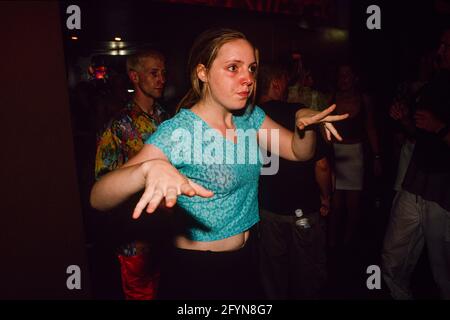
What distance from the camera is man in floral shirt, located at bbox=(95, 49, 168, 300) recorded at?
88.6 inches

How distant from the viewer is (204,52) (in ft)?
5.32

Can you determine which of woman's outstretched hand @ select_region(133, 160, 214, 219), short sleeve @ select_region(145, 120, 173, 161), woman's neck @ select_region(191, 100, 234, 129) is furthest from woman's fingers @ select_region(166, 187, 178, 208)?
woman's neck @ select_region(191, 100, 234, 129)

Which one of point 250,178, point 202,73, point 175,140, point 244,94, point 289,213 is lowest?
point 289,213

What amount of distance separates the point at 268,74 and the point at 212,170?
133 centimetres

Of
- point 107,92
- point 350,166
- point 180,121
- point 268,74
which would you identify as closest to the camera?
point 180,121

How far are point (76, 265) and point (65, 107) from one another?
3.02ft

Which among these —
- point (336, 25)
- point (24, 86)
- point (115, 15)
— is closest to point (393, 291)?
point (24, 86)

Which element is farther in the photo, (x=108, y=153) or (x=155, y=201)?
(x=108, y=153)

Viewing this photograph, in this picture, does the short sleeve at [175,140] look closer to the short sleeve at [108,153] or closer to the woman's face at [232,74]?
the woman's face at [232,74]

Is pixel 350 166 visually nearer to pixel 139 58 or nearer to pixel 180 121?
pixel 139 58

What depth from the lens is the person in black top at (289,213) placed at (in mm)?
2426

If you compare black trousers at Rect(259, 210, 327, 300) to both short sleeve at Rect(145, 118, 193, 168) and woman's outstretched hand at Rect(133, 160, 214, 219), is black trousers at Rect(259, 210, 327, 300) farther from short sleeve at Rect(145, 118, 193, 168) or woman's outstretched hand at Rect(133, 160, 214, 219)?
woman's outstretched hand at Rect(133, 160, 214, 219)

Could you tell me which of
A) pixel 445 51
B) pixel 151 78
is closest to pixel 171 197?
pixel 151 78

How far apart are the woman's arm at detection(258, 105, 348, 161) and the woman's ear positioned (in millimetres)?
416
